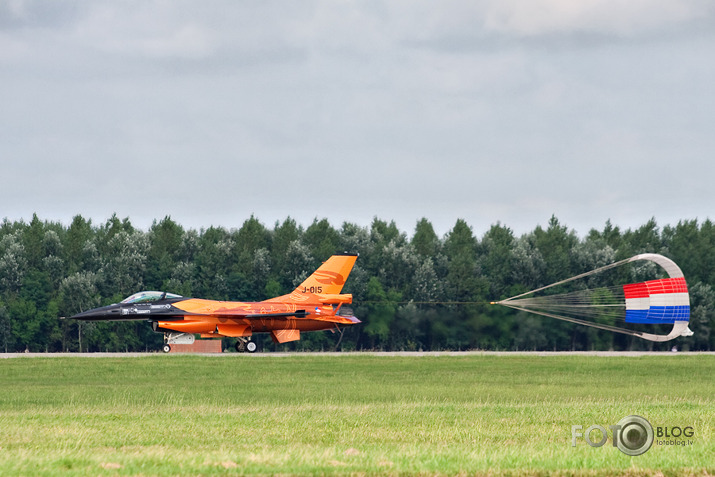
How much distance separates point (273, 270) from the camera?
240 ft

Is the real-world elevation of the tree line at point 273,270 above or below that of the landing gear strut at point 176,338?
above

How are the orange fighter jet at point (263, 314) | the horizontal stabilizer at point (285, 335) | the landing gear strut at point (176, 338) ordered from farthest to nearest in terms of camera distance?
the horizontal stabilizer at point (285, 335) < the landing gear strut at point (176, 338) < the orange fighter jet at point (263, 314)

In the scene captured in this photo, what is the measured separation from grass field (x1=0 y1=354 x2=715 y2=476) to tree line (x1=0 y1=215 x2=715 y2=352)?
24.4 meters

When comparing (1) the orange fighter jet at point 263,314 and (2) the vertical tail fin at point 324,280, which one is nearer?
(1) the orange fighter jet at point 263,314

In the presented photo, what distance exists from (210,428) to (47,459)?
448cm

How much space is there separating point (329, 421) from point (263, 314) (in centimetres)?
3475

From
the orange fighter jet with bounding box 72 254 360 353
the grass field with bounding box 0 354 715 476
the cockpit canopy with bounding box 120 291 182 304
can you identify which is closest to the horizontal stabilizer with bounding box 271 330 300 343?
the orange fighter jet with bounding box 72 254 360 353

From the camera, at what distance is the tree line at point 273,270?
222 feet

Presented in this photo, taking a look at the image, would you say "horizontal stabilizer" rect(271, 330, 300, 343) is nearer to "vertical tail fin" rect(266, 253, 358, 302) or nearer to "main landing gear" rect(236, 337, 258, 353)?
"main landing gear" rect(236, 337, 258, 353)

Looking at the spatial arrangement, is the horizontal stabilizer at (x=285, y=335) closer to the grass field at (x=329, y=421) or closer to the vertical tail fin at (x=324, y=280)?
the vertical tail fin at (x=324, y=280)

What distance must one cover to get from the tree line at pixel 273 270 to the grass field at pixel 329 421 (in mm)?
24396

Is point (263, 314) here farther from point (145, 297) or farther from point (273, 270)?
point (273, 270)

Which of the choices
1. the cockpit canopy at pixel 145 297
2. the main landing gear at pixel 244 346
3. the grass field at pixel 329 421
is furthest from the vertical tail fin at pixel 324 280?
the grass field at pixel 329 421

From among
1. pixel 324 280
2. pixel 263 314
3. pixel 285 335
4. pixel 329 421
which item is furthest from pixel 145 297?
pixel 329 421
